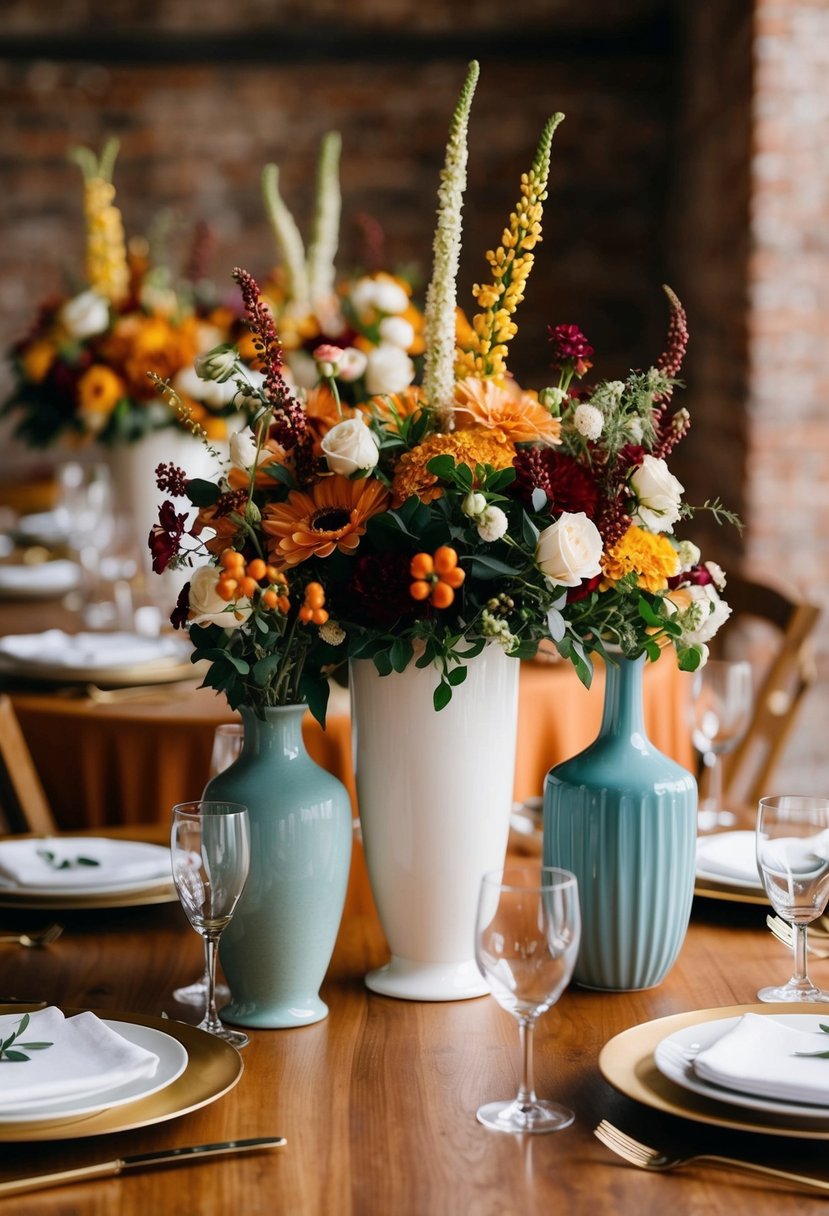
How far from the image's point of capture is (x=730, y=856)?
62.6 inches

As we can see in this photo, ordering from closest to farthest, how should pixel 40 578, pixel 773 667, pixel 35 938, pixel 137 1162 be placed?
1. pixel 137 1162
2. pixel 35 938
3. pixel 773 667
4. pixel 40 578

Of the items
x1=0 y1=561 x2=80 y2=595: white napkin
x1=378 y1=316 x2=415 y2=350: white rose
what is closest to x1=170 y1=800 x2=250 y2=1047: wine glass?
x1=378 y1=316 x2=415 y2=350: white rose

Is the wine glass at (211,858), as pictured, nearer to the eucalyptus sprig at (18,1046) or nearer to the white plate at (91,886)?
the eucalyptus sprig at (18,1046)

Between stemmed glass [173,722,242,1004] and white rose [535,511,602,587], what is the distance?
0.38 metres

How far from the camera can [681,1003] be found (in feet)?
Result: 4.21

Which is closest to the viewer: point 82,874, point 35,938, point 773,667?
point 35,938

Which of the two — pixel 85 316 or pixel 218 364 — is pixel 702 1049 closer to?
pixel 218 364

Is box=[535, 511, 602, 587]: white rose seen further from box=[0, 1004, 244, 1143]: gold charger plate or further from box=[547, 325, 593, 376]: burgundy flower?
box=[0, 1004, 244, 1143]: gold charger plate

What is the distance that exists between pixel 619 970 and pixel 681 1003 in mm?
58

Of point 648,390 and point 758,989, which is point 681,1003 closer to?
point 758,989

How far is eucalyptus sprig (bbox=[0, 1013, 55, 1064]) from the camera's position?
3.50ft

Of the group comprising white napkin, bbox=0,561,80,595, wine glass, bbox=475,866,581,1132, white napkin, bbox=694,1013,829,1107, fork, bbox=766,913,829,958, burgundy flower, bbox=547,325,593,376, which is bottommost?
white napkin, bbox=694,1013,829,1107

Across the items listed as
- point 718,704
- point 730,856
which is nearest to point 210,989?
point 730,856

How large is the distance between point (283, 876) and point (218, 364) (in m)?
0.42
